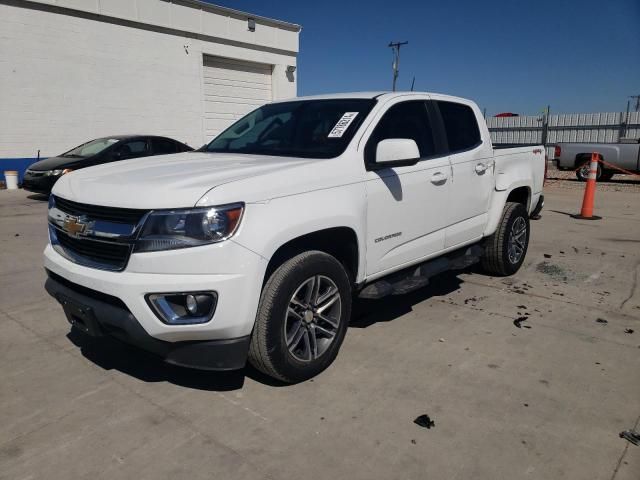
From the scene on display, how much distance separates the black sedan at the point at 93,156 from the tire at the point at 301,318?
26.8 ft

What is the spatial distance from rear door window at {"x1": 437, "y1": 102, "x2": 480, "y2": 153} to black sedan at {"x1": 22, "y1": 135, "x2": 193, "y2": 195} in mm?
7099

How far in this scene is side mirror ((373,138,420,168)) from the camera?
3369 mm

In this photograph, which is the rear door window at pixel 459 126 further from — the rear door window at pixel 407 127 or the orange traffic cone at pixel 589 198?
the orange traffic cone at pixel 589 198

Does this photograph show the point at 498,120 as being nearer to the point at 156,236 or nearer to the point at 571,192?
the point at 571,192

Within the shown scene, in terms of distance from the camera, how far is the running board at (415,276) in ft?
12.0

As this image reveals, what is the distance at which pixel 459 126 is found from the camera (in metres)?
4.71

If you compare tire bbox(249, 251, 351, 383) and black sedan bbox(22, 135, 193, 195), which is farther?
black sedan bbox(22, 135, 193, 195)

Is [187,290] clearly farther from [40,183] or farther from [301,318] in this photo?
[40,183]

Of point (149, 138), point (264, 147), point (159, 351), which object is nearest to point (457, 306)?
point (264, 147)

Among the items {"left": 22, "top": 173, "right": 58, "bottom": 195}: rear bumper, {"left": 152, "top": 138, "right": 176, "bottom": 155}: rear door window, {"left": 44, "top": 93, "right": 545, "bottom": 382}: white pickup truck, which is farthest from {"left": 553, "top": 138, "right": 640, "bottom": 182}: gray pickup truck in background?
{"left": 22, "top": 173, "right": 58, "bottom": 195}: rear bumper

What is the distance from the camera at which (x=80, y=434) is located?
2676 millimetres

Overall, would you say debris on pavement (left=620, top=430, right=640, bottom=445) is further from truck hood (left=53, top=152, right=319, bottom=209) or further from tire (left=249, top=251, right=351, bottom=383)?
truck hood (left=53, top=152, right=319, bottom=209)

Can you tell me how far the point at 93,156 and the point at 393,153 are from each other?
9.42m

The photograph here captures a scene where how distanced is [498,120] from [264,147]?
1047 inches
